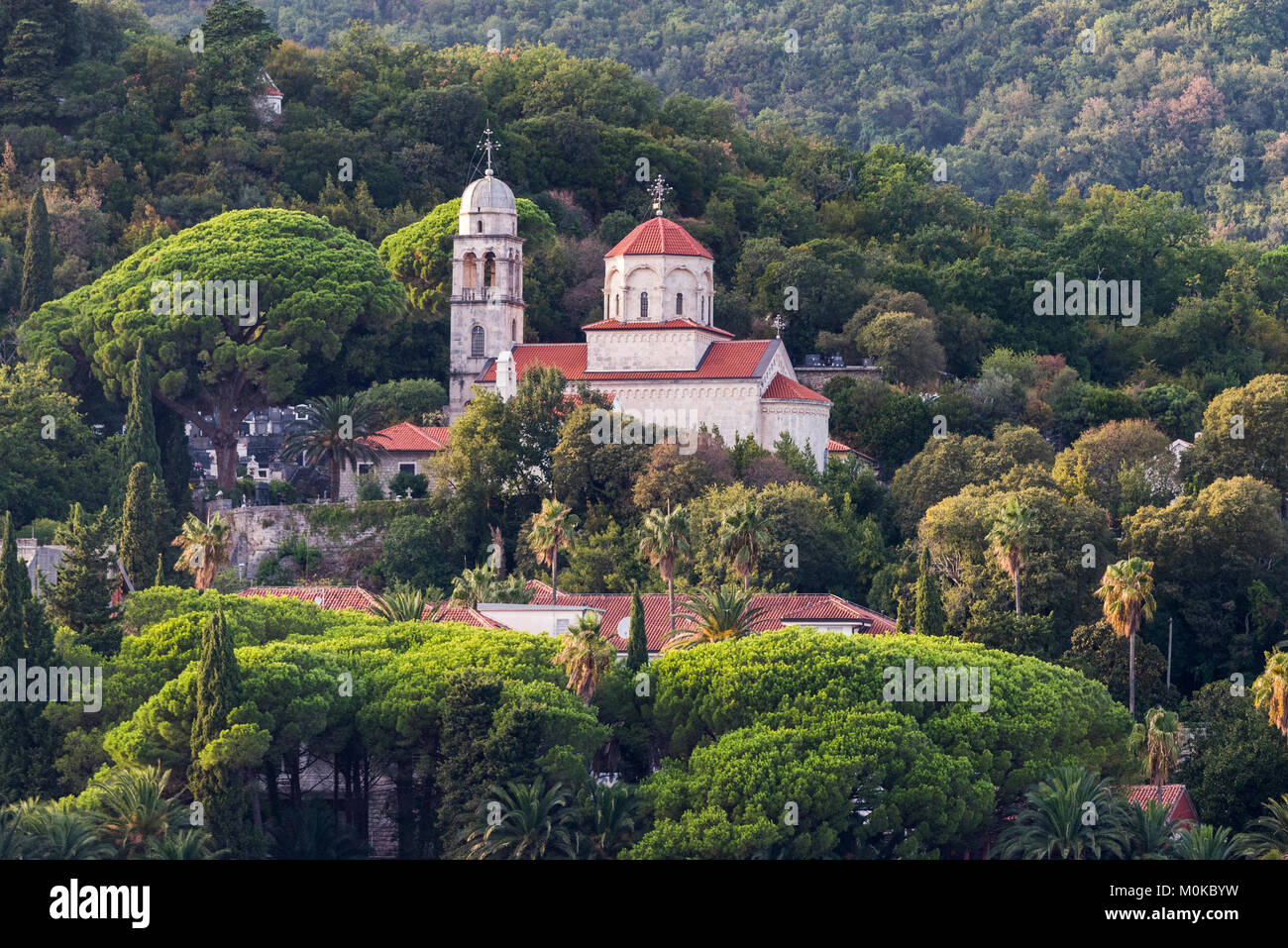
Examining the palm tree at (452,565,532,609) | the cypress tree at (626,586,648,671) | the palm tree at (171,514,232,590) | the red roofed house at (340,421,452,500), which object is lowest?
the cypress tree at (626,586,648,671)

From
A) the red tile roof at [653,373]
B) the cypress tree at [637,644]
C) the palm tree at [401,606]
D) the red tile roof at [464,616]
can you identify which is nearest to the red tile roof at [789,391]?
the red tile roof at [653,373]

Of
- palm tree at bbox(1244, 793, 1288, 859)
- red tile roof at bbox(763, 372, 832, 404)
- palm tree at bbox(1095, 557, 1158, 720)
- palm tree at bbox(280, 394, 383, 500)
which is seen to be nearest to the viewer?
palm tree at bbox(1244, 793, 1288, 859)

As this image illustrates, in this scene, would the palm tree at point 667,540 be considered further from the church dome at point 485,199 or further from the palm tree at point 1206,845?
the church dome at point 485,199

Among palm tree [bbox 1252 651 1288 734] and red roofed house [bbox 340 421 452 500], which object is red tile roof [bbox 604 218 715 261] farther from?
palm tree [bbox 1252 651 1288 734]

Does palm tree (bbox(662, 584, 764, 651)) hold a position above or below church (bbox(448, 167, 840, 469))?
below

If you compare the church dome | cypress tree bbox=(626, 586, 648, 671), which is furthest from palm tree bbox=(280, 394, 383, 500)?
cypress tree bbox=(626, 586, 648, 671)
